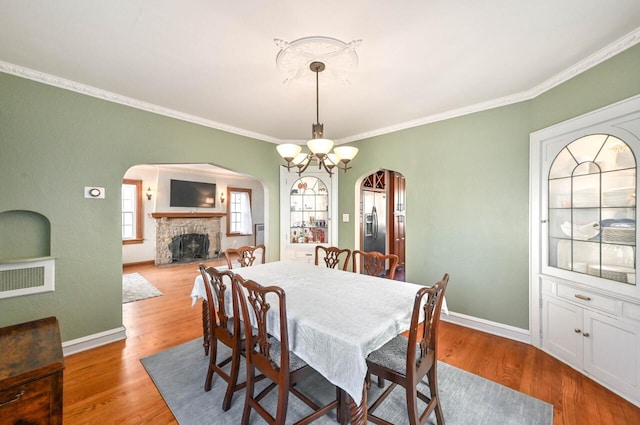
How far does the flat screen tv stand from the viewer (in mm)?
7164

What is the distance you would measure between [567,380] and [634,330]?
25.0 inches

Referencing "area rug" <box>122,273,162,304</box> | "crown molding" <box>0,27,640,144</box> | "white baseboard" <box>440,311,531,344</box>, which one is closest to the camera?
"crown molding" <box>0,27,640,144</box>

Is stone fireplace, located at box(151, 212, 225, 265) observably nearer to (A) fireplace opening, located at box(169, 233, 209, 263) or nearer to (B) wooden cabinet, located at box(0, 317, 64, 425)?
(A) fireplace opening, located at box(169, 233, 209, 263)

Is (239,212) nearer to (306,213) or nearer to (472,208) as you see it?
(306,213)

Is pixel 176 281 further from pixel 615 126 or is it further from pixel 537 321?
pixel 615 126

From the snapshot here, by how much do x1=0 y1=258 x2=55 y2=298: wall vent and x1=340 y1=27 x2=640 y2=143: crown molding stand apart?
3.99 metres

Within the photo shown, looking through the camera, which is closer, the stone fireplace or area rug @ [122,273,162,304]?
area rug @ [122,273,162,304]

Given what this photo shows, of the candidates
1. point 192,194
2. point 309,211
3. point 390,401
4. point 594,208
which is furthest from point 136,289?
point 594,208

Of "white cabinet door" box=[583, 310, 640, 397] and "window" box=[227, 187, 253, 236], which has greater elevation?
"window" box=[227, 187, 253, 236]

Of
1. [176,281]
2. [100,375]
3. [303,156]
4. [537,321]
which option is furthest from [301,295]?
[176,281]

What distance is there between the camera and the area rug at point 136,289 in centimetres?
437

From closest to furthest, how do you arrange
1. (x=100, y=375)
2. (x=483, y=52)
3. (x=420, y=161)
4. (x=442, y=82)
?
(x=483, y=52), (x=100, y=375), (x=442, y=82), (x=420, y=161)

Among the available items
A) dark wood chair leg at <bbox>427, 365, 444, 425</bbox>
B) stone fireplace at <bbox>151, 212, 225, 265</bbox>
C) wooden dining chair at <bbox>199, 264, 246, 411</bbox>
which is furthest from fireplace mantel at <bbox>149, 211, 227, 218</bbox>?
dark wood chair leg at <bbox>427, 365, 444, 425</bbox>

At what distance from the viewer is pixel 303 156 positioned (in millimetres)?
2617
